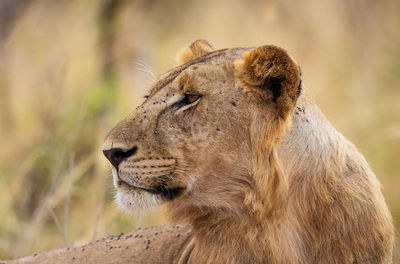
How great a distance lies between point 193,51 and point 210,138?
0.84 meters

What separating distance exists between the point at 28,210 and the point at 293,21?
17.5 ft

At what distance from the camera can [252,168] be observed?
3.35 m

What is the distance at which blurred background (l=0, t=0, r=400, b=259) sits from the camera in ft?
25.6

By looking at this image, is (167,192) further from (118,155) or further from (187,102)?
(187,102)

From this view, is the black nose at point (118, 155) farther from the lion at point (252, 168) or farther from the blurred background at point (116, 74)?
the blurred background at point (116, 74)

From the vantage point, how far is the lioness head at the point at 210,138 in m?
3.30

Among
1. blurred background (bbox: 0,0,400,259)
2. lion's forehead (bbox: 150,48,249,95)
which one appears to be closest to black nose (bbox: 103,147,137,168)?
lion's forehead (bbox: 150,48,249,95)

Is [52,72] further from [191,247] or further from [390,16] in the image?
[191,247]

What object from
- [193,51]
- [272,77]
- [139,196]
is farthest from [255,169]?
[193,51]

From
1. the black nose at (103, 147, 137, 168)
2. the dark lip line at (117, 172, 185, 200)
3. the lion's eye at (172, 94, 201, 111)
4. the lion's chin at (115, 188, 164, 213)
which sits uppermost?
the lion's eye at (172, 94, 201, 111)

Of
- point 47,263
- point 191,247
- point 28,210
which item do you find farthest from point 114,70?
point 191,247

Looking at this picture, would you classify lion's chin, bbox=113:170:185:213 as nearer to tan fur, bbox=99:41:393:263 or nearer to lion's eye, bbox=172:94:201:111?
tan fur, bbox=99:41:393:263

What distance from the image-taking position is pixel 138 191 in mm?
3373

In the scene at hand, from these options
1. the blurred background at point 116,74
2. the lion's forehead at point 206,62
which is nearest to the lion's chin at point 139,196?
the lion's forehead at point 206,62
